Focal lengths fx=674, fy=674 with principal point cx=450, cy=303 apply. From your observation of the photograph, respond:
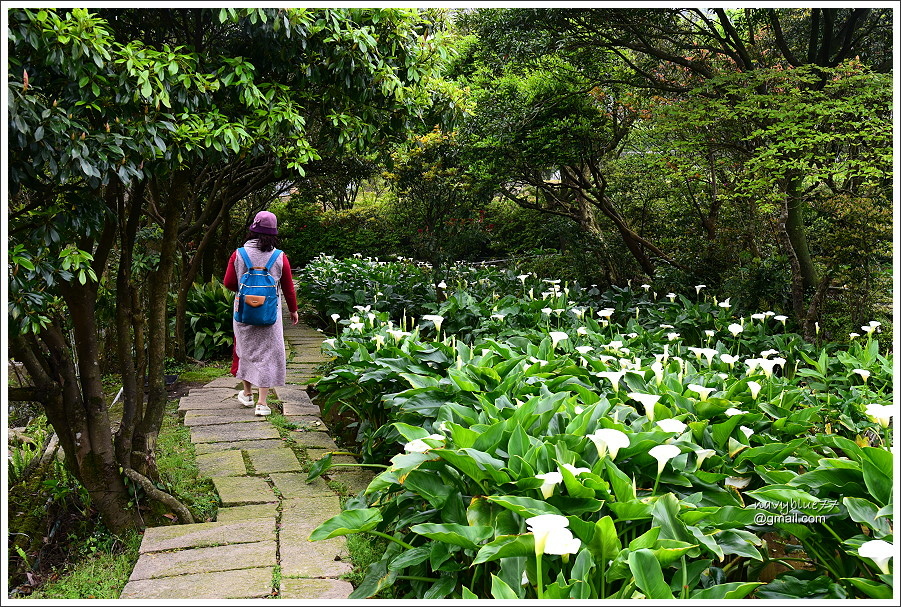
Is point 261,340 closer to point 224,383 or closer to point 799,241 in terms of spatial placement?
point 224,383

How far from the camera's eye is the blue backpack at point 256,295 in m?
4.45

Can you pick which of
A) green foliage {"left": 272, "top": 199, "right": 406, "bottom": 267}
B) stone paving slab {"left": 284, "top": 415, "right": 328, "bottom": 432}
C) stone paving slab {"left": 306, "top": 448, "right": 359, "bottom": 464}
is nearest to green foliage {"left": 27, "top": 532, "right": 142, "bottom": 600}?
stone paving slab {"left": 306, "top": 448, "right": 359, "bottom": 464}

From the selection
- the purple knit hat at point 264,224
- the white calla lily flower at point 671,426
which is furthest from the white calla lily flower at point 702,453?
the purple knit hat at point 264,224

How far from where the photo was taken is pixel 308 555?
259 centimetres

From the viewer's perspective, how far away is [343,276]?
941 centimetres

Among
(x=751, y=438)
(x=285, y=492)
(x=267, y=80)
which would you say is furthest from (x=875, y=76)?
(x=285, y=492)

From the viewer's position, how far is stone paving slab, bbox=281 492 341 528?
295cm

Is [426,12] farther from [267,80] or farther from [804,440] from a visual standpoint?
[804,440]

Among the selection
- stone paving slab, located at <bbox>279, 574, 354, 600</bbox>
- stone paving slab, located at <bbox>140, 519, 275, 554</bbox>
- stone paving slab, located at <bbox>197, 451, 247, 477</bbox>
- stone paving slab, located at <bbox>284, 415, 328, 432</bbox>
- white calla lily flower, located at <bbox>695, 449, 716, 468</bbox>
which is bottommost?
stone paving slab, located at <bbox>284, 415, 328, 432</bbox>

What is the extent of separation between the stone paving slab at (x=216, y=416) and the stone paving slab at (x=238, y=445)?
44cm

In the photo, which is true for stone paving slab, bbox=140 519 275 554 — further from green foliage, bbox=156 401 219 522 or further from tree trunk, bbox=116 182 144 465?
tree trunk, bbox=116 182 144 465

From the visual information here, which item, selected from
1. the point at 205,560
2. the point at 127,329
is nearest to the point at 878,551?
the point at 205,560

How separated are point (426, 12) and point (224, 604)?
4.20 metres

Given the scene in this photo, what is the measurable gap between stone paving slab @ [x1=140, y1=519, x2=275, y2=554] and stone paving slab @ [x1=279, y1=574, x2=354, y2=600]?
42 centimetres
